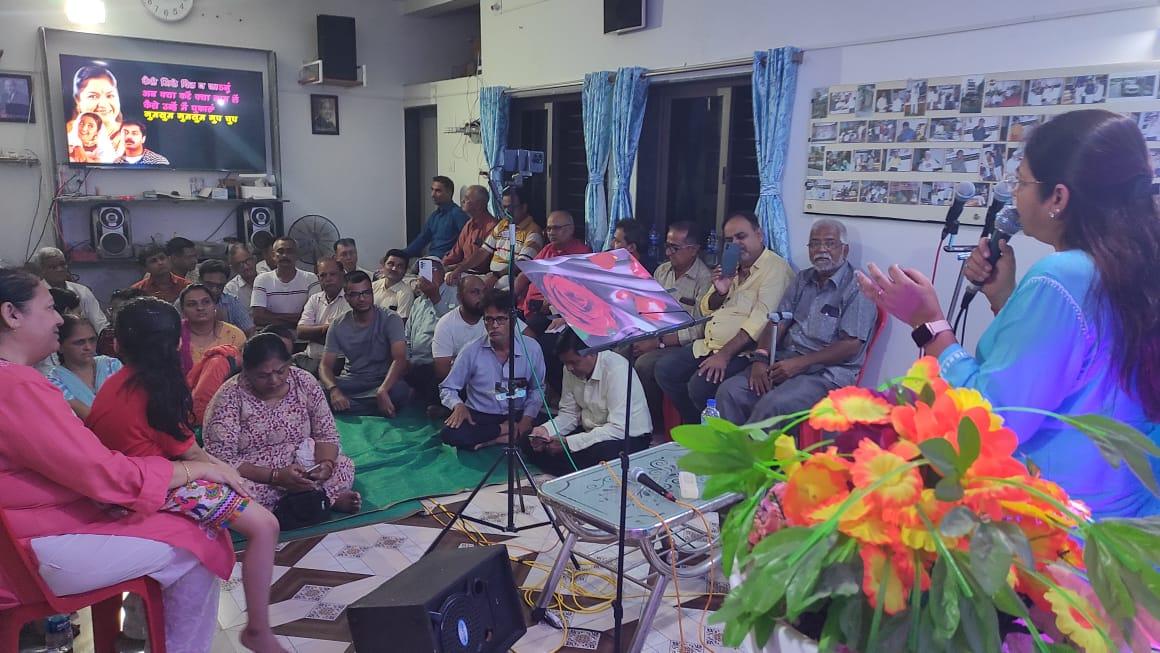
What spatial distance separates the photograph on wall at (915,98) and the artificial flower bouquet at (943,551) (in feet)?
10.7

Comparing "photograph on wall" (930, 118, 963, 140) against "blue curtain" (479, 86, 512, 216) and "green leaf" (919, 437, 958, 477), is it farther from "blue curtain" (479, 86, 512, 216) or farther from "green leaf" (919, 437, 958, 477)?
"blue curtain" (479, 86, 512, 216)

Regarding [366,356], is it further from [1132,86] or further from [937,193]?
[1132,86]

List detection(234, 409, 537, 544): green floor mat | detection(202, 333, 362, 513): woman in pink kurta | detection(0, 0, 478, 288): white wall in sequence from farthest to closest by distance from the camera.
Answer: detection(0, 0, 478, 288): white wall < detection(234, 409, 537, 544): green floor mat < detection(202, 333, 362, 513): woman in pink kurta

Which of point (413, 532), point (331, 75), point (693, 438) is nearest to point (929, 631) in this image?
point (693, 438)

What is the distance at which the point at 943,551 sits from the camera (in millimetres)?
647

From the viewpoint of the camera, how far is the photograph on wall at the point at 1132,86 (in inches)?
114

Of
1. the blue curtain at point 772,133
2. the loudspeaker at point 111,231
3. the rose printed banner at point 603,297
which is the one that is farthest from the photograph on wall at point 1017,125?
the loudspeaker at point 111,231

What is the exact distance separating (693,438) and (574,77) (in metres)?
5.22

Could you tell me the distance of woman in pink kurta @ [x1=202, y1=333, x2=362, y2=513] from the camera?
303cm

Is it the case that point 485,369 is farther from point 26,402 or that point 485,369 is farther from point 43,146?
point 43,146

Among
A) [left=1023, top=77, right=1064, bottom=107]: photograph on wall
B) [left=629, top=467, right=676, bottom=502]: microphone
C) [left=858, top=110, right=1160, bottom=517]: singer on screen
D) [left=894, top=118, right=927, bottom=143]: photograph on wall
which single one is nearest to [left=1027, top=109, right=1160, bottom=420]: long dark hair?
[left=858, top=110, right=1160, bottom=517]: singer on screen

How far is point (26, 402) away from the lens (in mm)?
1724

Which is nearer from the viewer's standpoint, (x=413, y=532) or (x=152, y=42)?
(x=413, y=532)

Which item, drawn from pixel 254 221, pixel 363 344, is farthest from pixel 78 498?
pixel 254 221
